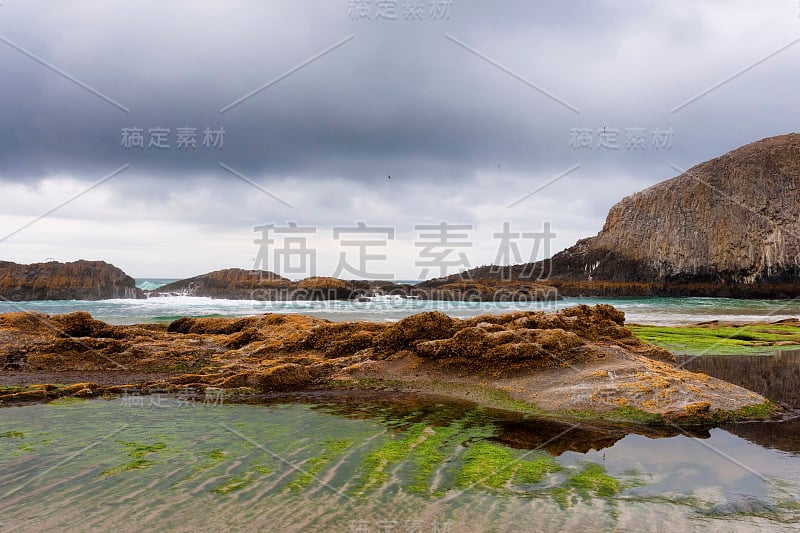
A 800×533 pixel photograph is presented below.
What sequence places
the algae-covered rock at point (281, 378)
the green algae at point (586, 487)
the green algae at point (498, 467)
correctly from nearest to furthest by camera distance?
the green algae at point (586, 487) < the green algae at point (498, 467) < the algae-covered rock at point (281, 378)

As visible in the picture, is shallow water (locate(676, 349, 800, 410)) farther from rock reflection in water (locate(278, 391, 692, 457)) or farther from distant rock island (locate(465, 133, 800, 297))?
distant rock island (locate(465, 133, 800, 297))

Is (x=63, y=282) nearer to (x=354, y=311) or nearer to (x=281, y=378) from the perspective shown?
(x=354, y=311)

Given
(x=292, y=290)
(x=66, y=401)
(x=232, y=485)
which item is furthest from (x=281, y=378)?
(x=292, y=290)

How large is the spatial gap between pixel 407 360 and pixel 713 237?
8473 cm

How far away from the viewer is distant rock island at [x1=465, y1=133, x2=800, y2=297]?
7625 centimetres

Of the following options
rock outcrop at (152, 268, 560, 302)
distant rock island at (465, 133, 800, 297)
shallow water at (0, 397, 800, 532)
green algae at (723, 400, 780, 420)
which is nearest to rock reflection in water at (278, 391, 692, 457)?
shallow water at (0, 397, 800, 532)

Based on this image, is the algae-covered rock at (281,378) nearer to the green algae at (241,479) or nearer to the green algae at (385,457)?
the green algae at (385,457)

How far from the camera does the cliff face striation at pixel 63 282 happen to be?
59906 millimetres

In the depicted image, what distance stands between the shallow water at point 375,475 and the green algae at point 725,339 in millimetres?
12911

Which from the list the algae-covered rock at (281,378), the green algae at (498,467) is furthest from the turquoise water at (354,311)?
the green algae at (498,467)

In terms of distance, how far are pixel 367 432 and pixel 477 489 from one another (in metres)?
2.78

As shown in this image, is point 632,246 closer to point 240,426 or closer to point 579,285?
point 579,285

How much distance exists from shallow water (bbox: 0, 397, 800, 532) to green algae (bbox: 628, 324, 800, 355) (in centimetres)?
1291

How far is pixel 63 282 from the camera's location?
60.6 m
